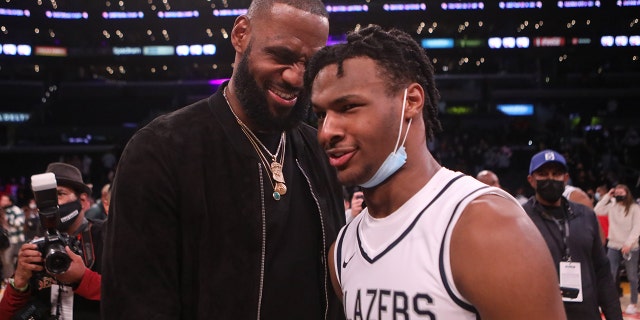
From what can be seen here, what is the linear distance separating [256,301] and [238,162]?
435mm

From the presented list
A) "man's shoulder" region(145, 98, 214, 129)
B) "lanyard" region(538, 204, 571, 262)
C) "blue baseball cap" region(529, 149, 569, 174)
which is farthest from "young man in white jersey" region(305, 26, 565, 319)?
"blue baseball cap" region(529, 149, 569, 174)

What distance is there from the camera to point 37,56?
1276 inches

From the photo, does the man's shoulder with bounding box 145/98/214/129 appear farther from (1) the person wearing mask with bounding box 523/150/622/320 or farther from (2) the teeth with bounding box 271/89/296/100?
(1) the person wearing mask with bounding box 523/150/622/320

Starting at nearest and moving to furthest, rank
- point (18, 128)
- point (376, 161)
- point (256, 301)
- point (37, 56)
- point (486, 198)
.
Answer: point (486, 198) < point (376, 161) < point (256, 301) < point (18, 128) < point (37, 56)

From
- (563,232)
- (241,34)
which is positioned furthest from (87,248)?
(563,232)

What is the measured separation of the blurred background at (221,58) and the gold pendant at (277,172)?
83.1 ft

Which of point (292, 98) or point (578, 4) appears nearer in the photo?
point (292, 98)

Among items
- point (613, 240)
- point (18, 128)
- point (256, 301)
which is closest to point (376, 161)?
point (256, 301)

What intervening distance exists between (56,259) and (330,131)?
1.82 meters

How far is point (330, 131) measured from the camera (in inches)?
68.8

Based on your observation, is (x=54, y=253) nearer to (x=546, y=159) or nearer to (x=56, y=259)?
(x=56, y=259)

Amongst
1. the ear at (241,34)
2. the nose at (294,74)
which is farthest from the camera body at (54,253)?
the nose at (294,74)

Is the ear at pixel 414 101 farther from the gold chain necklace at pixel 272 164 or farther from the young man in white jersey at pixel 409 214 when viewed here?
the gold chain necklace at pixel 272 164

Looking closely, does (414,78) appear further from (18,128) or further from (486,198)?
(18,128)
